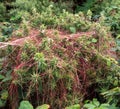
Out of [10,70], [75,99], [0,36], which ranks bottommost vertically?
[75,99]

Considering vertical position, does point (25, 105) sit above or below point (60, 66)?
below

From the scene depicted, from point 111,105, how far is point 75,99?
0.34 metres

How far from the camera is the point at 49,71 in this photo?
2.60m

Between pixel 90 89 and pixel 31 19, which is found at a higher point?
pixel 31 19

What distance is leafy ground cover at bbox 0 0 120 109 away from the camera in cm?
266

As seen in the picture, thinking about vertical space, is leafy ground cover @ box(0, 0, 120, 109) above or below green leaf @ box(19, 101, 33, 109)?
above

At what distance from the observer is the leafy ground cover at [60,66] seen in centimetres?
266

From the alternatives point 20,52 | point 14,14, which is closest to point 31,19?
point 20,52

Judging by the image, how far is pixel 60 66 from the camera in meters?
2.64

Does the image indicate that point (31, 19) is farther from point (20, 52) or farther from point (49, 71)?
point (49, 71)

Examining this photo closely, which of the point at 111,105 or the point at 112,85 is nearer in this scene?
the point at 111,105

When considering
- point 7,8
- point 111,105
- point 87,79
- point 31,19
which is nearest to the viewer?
point 111,105

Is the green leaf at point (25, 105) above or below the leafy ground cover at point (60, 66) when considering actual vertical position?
below

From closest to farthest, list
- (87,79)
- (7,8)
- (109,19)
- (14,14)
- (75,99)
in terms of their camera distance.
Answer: (75,99) → (87,79) → (109,19) → (14,14) → (7,8)
